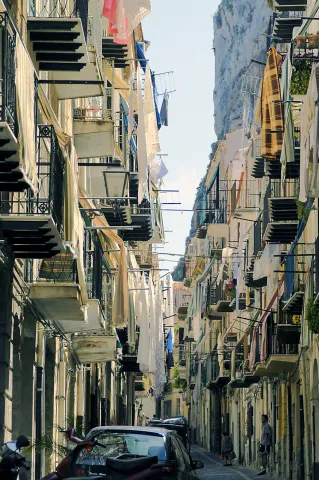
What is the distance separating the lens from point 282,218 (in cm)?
3100

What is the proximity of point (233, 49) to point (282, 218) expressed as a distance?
7835 cm

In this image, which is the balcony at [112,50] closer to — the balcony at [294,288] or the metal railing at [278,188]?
the metal railing at [278,188]

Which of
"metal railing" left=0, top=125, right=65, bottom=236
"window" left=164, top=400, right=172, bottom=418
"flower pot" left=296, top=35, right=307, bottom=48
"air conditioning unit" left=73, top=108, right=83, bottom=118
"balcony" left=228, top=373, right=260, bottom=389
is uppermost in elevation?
"flower pot" left=296, top=35, right=307, bottom=48

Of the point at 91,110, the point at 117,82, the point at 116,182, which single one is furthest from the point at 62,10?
the point at 117,82

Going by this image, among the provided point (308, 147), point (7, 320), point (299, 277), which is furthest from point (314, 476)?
point (7, 320)

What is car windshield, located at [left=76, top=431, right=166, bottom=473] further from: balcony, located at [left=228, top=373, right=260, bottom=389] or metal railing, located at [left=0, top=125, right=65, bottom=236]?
balcony, located at [left=228, top=373, right=260, bottom=389]

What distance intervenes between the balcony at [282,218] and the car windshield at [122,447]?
15.5 meters

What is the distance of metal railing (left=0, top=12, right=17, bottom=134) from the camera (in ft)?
39.8

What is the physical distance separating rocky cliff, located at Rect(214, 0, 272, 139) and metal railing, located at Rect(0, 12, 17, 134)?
8652cm

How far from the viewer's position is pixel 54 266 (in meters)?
20.0

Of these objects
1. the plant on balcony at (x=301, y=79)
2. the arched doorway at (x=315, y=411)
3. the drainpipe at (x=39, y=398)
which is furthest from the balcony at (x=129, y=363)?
the drainpipe at (x=39, y=398)

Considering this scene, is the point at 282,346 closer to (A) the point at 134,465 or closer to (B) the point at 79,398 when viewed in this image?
(B) the point at 79,398

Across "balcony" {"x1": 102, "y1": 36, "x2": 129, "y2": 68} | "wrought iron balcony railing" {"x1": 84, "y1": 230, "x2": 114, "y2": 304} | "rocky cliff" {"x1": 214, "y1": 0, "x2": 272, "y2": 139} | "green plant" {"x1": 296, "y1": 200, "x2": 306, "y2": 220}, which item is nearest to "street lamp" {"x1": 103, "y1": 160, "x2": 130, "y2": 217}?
"wrought iron balcony railing" {"x1": 84, "y1": 230, "x2": 114, "y2": 304}

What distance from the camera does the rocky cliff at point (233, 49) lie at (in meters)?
101
